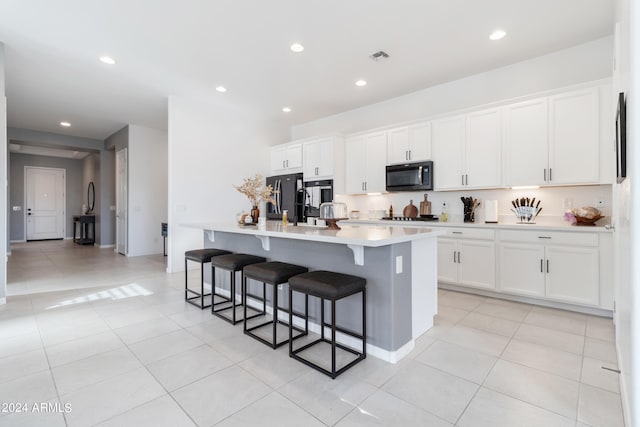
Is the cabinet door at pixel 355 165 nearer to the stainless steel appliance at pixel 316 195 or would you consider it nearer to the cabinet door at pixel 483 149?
the stainless steel appliance at pixel 316 195

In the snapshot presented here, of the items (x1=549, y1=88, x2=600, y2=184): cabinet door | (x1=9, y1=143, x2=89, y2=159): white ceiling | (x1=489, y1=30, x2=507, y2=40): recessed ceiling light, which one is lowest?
(x1=549, y1=88, x2=600, y2=184): cabinet door

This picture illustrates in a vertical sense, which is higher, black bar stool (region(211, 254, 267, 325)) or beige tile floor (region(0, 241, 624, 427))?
black bar stool (region(211, 254, 267, 325))

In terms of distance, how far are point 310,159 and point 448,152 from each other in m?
2.48

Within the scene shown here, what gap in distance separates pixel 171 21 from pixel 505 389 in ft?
13.5

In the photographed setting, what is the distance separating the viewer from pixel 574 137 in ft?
10.8

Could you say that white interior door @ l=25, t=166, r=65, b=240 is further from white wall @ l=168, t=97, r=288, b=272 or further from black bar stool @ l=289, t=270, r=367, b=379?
black bar stool @ l=289, t=270, r=367, b=379

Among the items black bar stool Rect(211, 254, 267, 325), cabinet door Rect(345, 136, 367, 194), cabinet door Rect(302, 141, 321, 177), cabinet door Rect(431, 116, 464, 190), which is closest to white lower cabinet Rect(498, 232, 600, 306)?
cabinet door Rect(431, 116, 464, 190)

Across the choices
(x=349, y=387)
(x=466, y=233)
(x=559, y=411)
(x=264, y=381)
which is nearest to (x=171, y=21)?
(x=264, y=381)

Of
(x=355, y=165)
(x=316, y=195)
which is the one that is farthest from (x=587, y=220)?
(x=316, y=195)

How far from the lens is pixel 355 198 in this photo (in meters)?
5.68

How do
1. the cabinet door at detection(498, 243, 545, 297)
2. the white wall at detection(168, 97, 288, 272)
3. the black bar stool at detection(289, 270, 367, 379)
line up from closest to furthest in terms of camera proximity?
1. the black bar stool at detection(289, 270, 367, 379)
2. the cabinet door at detection(498, 243, 545, 297)
3. the white wall at detection(168, 97, 288, 272)

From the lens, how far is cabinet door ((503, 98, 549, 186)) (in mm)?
3479

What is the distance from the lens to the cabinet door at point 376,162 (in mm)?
4918

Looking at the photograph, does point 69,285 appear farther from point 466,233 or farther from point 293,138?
point 466,233
